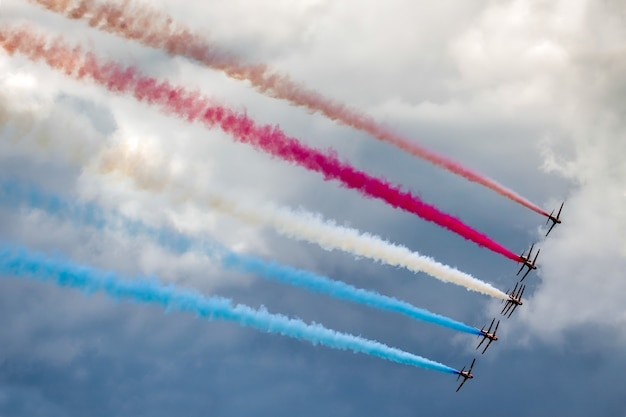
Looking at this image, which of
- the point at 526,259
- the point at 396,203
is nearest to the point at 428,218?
the point at 396,203

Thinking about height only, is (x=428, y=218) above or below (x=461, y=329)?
above

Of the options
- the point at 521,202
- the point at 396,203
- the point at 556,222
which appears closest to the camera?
the point at 396,203

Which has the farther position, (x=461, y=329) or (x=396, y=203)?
(x=461, y=329)

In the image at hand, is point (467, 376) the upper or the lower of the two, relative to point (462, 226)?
lower

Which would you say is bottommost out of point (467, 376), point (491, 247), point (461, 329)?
point (467, 376)

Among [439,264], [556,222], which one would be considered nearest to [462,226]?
[439,264]

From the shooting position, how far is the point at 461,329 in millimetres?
105438

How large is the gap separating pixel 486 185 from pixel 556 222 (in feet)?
58.8

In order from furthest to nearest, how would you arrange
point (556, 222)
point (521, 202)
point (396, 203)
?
point (556, 222) < point (521, 202) < point (396, 203)

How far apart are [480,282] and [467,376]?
696 inches

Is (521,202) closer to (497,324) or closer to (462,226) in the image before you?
(462,226)

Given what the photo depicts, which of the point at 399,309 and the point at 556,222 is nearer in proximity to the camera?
the point at 399,309

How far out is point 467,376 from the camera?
11994 centimetres

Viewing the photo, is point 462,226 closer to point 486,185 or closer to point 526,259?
point 486,185
